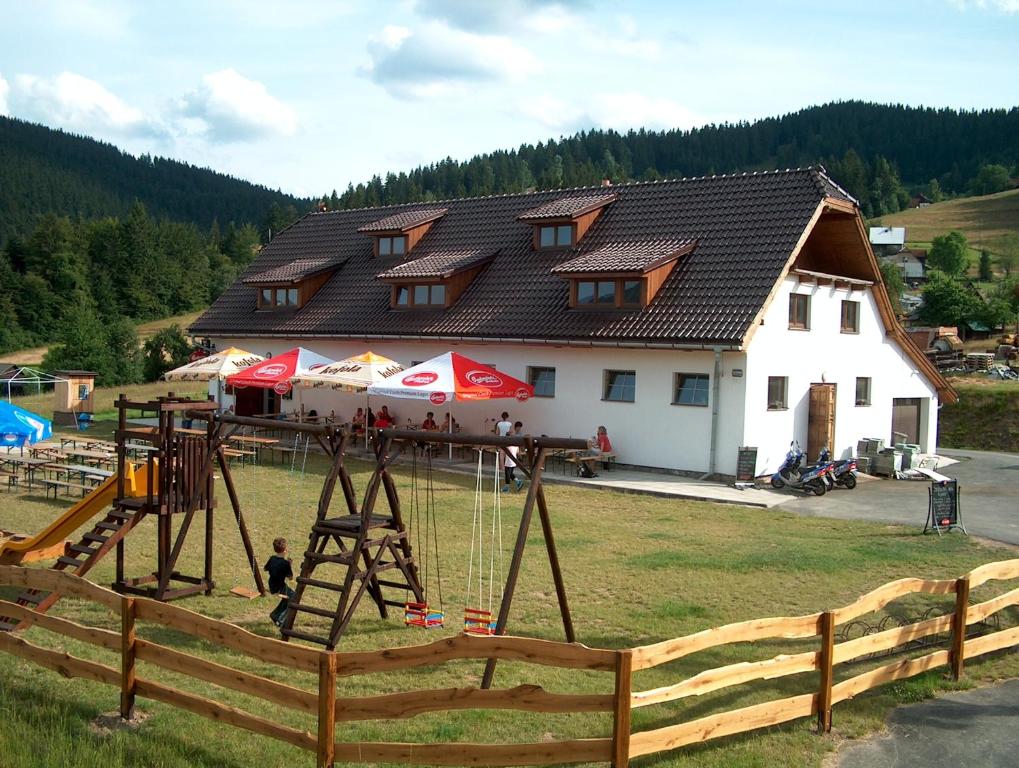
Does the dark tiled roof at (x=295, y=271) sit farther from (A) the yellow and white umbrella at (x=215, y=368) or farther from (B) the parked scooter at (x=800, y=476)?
(B) the parked scooter at (x=800, y=476)

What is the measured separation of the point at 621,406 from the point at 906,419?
32.8ft

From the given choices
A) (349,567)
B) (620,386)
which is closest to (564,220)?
(620,386)

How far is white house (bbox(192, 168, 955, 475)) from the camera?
22.2 meters

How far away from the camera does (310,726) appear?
7477mm

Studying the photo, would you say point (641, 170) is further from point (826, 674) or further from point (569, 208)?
point (826, 674)

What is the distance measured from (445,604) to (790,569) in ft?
16.4

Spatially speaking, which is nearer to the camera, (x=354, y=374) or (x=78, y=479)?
(x=78, y=479)

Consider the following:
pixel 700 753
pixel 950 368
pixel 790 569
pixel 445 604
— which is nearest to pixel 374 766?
pixel 700 753

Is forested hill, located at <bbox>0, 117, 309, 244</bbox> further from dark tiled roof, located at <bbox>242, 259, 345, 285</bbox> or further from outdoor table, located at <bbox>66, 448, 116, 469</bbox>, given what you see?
outdoor table, located at <bbox>66, 448, 116, 469</bbox>

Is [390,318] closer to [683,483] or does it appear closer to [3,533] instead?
[683,483]

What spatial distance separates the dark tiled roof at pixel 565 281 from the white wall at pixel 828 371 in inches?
47.0

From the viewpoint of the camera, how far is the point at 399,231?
3102cm

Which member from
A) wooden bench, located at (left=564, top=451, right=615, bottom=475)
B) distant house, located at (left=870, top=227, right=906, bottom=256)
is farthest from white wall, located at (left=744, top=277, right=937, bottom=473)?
distant house, located at (left=870, top=227, right=906, bottom=256)

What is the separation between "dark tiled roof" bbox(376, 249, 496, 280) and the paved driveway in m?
11.6
